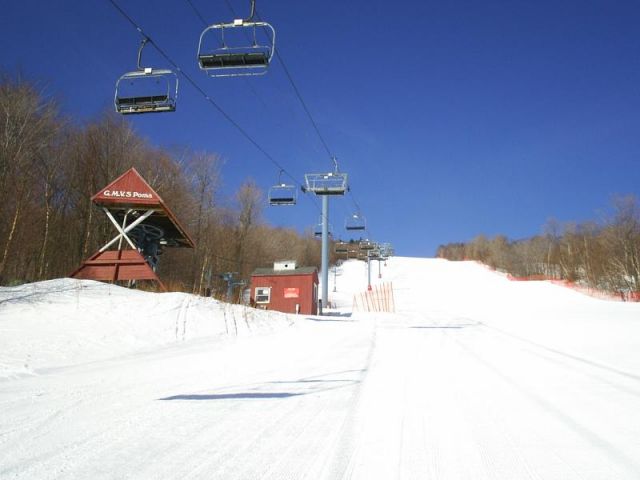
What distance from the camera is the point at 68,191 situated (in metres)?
27.7

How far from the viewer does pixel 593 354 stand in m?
9.12

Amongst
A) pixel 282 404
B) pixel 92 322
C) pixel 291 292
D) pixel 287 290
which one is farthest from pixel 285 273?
pixel 282 404

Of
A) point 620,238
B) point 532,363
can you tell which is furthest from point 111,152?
point 620,238

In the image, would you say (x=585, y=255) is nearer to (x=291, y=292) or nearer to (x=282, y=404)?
(x=291, y=292)

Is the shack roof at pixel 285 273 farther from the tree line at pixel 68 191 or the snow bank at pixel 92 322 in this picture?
the snow bank at pixel 92 322

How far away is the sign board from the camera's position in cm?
3219

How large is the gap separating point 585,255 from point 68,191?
70.4m

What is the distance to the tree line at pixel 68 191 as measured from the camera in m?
21.0

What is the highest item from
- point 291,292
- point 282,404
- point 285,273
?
point 285,273

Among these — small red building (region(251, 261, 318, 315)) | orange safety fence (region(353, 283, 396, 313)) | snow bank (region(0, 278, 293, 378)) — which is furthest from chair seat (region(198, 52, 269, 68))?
orange safety fence (region(353, 283, 396, 313))

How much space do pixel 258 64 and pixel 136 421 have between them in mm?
5787

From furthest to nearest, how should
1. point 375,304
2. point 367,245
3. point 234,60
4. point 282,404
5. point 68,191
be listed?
1. point 367,245
2. point 375,304
3. point 68,191
4. point 234,60
5. point 282,404

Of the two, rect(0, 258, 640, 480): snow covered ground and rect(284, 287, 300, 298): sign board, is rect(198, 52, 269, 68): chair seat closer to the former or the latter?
rect(0, 258, 640, 480): snow covered ground

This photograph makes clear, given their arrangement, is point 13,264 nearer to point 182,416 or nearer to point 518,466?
point 182,416
